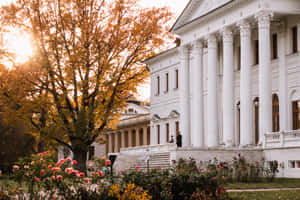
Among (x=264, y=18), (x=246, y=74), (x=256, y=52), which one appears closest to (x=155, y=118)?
(x=256, y=52)

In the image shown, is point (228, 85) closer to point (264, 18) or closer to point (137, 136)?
point (264, 18)

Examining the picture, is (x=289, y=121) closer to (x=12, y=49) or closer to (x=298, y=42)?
(x=298, y=42)

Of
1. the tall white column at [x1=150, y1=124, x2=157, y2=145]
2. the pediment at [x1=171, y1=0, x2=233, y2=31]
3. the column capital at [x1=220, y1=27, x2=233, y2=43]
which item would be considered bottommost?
the tall white column at [x1=150, y1=124, x2=157, y2=145]

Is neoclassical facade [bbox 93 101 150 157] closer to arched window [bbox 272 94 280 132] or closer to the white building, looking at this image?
the white building

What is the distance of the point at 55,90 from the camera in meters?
38.6

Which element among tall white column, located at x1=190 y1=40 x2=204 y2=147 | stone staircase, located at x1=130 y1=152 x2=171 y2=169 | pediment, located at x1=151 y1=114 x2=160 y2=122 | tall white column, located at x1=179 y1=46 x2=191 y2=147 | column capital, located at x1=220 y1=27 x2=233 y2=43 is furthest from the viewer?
pediment, located at x1=151 y1=114 x2=160 y2=122

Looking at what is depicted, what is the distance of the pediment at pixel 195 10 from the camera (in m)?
43.8

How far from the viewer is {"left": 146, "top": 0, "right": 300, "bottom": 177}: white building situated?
123 feet

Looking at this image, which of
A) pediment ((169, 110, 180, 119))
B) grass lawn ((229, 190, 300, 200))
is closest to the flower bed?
grass lawn ((229, 190, 300, 200))

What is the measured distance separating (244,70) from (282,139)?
20.9 feet

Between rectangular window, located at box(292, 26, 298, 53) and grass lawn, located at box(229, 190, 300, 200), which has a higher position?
rectangular window, located at box(292, 26, 298, 53)

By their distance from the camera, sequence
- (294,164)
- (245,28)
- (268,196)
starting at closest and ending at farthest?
(268,196) → (294,164) → (245,28)

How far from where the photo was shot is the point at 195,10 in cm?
4666

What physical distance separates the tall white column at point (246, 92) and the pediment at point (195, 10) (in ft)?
13.3
